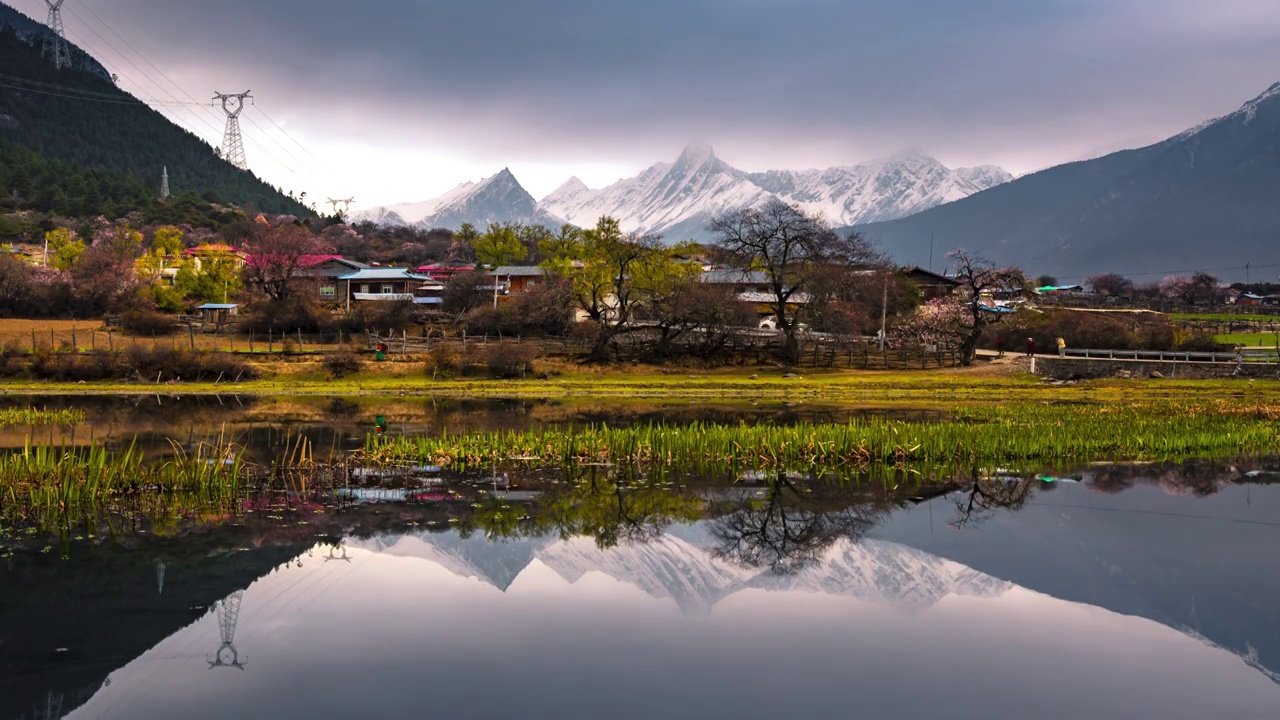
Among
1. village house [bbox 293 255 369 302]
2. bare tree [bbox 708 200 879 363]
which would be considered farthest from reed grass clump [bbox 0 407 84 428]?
village house [bbox 293 255 369 302]

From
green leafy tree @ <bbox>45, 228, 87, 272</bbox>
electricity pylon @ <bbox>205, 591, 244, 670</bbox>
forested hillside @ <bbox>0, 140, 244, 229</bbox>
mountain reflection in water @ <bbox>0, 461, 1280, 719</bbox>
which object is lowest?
→ electricity pylon @ <bbox>205, 591, 244, 670</bbox>

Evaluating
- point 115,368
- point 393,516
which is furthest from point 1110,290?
point 393,516

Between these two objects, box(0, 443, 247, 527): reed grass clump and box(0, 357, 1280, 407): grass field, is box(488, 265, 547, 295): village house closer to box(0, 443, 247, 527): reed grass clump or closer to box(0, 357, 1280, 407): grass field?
box(0, 357, 1280, 407): grass field

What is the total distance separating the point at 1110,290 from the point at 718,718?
150238 mm

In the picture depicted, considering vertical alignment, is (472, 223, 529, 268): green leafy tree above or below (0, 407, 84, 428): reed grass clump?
above

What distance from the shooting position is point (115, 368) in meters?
59.0

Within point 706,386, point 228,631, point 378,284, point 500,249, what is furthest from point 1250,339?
point 228,631

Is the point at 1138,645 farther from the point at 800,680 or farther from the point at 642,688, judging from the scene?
the point at 642,688

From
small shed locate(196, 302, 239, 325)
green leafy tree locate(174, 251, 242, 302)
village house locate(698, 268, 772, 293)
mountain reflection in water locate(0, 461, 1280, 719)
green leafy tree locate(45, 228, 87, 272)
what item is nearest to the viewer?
mountain reflection in water locate(0, 461, 1280, 719)

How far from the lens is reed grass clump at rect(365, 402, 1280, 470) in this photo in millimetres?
28203

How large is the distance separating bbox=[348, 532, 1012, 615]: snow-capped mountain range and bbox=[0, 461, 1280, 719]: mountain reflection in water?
0.21ft

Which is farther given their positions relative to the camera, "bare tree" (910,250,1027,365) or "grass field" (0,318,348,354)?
"bare tree" (910,250,1027,365)

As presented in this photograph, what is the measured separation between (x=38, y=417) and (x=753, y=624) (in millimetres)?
33916

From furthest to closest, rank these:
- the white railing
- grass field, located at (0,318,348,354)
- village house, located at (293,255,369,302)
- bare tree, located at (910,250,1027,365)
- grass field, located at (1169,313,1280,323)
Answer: village house, located at (293,255,369,302)
grass field, located at (1169,313,1280,323)
bare tree, located at (910,250,1027,365)
grass field, located at (0,318,348,354)
the white railing
